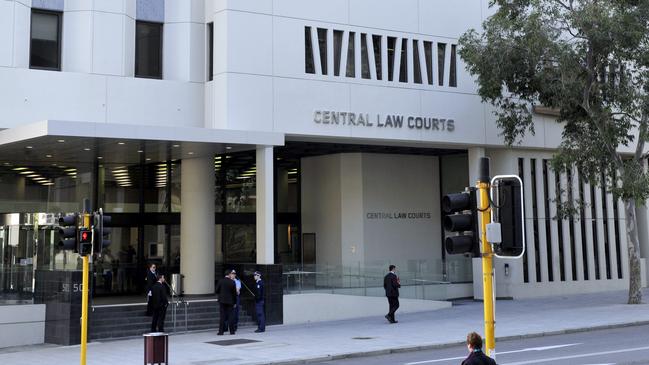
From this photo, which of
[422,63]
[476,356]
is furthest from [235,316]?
[476,356]

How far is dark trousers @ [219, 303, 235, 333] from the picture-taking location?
2128 centimetres

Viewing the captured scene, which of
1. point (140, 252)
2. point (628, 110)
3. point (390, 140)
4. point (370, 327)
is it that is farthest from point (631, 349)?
point (140, 252)

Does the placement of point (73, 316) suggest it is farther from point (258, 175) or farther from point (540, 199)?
point (540, 199)

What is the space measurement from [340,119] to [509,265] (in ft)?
34.2

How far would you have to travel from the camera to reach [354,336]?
2053 centimetres

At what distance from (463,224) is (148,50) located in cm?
1900

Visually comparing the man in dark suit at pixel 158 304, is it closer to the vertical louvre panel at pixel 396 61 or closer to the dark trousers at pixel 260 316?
the dark trousers at pixel 260 316

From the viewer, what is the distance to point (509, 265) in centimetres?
3131

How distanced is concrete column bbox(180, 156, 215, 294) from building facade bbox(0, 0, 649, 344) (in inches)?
2.2

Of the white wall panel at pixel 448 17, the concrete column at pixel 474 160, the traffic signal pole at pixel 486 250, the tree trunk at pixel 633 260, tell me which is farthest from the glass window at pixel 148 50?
the traffic signal pole at pixel 486 250

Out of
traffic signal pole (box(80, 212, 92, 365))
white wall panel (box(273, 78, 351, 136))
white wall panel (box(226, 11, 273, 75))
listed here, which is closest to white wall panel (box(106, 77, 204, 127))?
white wall panel (box(226, 11, 273, 75))

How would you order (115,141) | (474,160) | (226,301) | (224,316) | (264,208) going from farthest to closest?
(474,160)
(264,208)
(115,141)
(224,316)
(226,301)

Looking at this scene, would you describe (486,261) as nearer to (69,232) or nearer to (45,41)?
(69,232)

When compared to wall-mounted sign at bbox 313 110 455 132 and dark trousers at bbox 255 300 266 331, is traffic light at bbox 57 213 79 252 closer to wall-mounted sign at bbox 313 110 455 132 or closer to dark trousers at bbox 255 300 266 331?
dark trousers at bbox 255 300 266 331
